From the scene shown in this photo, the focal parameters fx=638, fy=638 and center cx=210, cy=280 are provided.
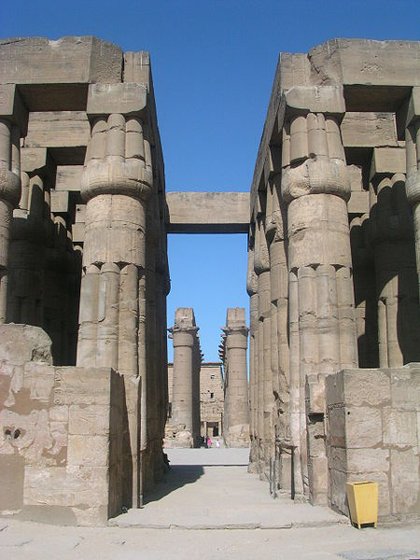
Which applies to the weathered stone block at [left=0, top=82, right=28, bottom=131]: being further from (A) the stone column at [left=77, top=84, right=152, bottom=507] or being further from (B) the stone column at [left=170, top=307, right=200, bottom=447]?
(B) the stone column at [left=170, top=307, right=200, bottom=447]

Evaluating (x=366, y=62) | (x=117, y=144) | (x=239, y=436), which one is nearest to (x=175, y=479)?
(x=117, y=144)

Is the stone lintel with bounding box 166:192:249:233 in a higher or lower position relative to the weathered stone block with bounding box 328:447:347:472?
higher

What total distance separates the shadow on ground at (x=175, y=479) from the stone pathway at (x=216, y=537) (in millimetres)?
1469

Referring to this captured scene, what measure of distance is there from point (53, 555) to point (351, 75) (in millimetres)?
10171

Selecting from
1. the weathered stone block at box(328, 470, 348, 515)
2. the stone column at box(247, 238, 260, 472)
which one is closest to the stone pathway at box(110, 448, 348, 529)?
the weathered stone block at box(328, 470, 348, 515)

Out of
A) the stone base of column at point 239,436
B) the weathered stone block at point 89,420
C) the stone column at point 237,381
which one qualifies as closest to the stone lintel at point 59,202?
the weathered stone block at point 89,420

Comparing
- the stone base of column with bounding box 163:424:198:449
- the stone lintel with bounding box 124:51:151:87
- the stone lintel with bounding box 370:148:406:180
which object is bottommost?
the stone base of column with bounding box 163:424:198:449

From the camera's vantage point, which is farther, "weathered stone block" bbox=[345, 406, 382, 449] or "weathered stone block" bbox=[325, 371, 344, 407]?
"weathered stone block" bbox=[325, 371, 344, 407]

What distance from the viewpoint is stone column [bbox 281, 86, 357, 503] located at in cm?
1119

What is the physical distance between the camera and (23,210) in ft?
54.8

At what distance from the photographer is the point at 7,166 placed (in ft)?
40.8

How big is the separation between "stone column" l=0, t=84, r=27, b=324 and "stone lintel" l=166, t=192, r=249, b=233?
8.72m

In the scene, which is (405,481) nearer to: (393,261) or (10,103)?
(393,261)

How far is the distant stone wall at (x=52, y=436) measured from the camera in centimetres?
848
